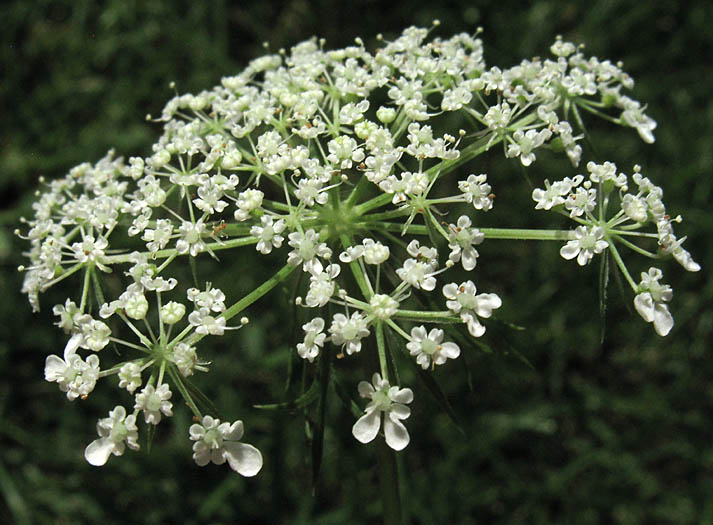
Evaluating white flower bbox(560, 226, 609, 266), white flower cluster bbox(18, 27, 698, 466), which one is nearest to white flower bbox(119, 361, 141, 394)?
white flower cluster bbox(18, 27, 698, 466)

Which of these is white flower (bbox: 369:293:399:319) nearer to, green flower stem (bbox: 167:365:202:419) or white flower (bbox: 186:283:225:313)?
white flower (bbox: 186:283:225:313)

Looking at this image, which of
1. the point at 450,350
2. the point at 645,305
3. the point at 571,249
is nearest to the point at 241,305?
the point at 450,350

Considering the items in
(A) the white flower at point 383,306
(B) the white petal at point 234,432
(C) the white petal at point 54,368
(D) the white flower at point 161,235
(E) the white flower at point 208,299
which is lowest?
(B) the white petal at point 234,432

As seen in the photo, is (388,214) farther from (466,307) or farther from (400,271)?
(466,307)

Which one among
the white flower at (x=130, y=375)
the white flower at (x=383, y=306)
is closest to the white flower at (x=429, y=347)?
the white flower at (x=383, y=306)

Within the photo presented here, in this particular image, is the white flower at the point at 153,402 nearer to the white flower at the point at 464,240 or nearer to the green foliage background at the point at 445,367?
the white flower at the point at 464,240
